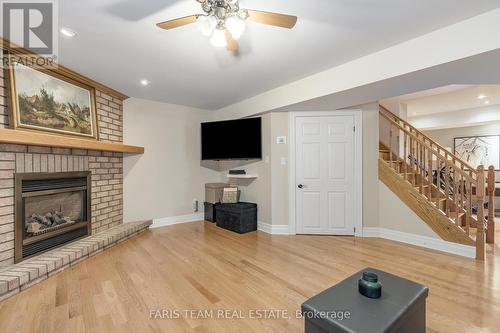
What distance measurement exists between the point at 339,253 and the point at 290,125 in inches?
80.8

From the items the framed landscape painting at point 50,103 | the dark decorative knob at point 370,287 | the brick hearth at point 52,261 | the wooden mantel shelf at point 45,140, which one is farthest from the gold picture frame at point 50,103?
the dark decorative knob at point 370,287

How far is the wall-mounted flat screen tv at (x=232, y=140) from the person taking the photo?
3977 millimetres

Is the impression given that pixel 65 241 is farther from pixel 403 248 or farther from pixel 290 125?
pixel 403 248

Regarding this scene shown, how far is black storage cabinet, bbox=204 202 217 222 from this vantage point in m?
4.56

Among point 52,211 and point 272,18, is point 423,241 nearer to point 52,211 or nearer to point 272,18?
point 272,18

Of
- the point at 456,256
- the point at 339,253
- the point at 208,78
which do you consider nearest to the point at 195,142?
the point at 208,78

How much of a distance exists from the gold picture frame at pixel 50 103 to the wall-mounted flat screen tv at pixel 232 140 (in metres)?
1.77

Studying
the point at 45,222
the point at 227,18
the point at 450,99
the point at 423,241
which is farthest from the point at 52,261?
the point at 450,99

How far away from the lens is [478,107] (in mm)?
5523

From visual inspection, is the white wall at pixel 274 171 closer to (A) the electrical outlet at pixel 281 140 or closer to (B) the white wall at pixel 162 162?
(A) the electrical outlet at pixel 281 140

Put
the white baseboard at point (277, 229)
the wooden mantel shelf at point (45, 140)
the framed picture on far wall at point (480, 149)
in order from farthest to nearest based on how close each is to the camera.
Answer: the framed picture on far wall at point (480, 149), the white baseboard at point (277, 229), the wooden mantel shelf at point (45, 140)

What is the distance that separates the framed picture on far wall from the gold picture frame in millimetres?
8320

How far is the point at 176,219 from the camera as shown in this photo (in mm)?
4488

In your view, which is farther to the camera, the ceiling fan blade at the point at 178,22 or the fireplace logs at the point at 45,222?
the fireplace logs at the point at 45,222
